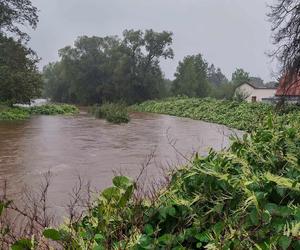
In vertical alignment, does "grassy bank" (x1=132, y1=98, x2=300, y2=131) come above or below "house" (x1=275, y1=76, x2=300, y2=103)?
below

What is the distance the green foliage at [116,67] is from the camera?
48.3 m

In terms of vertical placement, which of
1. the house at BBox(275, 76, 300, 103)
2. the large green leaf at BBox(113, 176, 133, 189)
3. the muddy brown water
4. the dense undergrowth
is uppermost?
the house at BBox(275, 76, 300, 103)

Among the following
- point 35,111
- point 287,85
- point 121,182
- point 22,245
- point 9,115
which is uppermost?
point 287,85

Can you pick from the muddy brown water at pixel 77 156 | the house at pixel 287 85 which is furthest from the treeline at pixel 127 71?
the muddy brown water at pixel 77 156

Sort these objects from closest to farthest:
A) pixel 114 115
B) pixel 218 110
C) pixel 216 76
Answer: pixel 114 115 → pixel 218 110 → pixel 216 76

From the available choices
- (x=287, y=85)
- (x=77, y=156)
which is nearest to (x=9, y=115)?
(x=77, y=156)

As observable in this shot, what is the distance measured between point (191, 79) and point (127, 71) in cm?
856

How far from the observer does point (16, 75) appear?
25.0 meters

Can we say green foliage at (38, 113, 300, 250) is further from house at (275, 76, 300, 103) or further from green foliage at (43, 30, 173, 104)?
green foliage at (43, 30, 173, 104)

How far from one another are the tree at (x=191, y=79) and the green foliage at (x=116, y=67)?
2611mm

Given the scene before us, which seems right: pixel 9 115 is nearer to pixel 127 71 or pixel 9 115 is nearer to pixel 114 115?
pixel 114 115

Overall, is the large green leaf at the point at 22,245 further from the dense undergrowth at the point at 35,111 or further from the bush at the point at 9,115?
the dense undergrowth at the point at 35,111

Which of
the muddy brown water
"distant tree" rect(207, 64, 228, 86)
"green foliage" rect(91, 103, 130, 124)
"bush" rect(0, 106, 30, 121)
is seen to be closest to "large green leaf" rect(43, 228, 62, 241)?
the muddy brown water

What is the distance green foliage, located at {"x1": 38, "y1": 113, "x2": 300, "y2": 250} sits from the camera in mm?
2385
